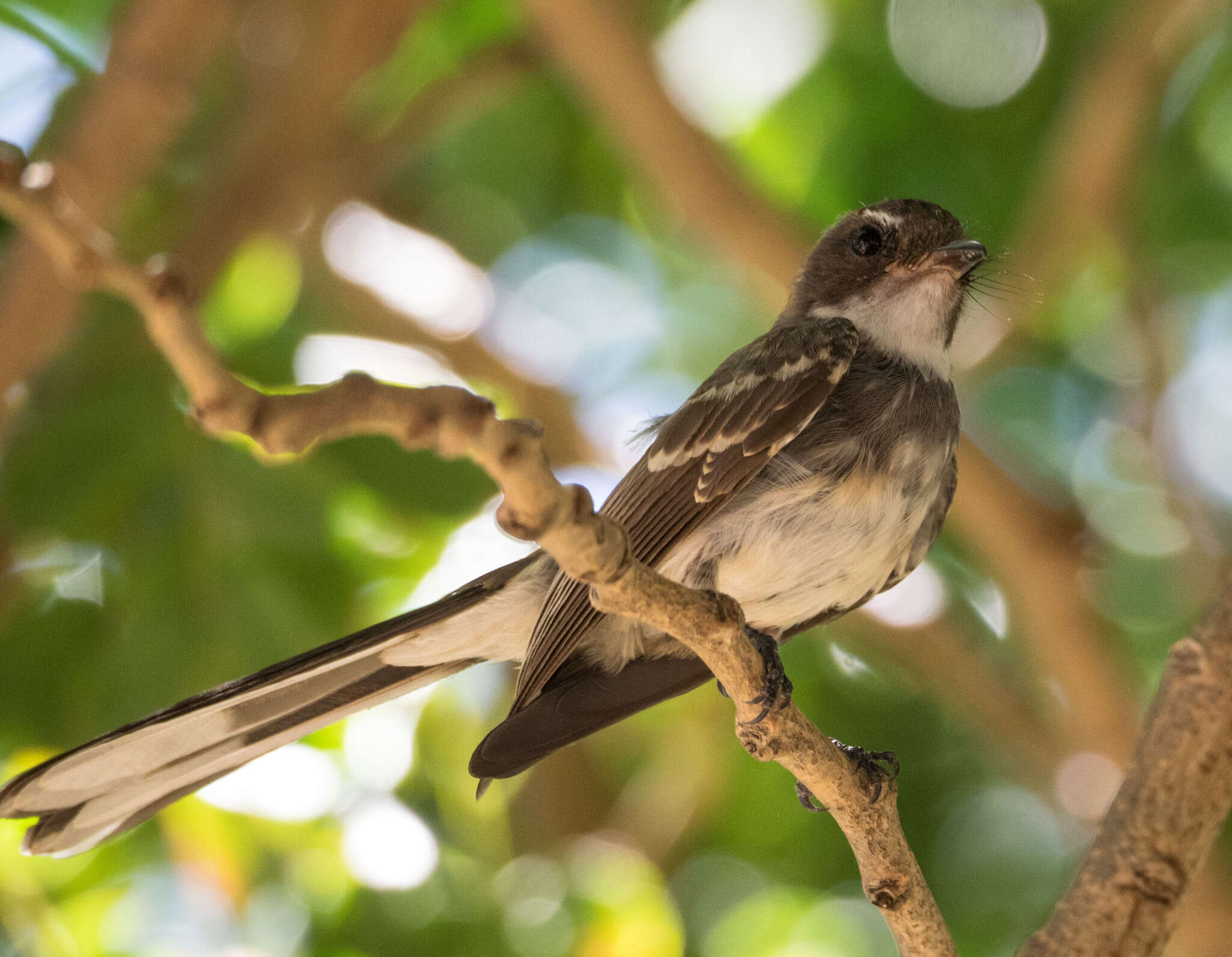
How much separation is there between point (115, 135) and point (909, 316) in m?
2.22

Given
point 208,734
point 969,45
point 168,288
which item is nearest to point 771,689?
point 208,734

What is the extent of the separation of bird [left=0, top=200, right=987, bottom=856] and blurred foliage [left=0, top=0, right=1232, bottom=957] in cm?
84

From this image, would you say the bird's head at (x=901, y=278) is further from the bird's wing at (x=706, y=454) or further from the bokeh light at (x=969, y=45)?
the bokeh light at (x=969, y=45)

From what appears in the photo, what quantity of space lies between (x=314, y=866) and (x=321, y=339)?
1.73 meters

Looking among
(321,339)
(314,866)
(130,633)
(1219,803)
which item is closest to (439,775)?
(314,866)

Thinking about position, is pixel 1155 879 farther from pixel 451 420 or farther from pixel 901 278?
pixel 451 420

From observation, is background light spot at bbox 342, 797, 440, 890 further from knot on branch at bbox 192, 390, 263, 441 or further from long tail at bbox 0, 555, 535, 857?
knot on branch at bbox 192, 390, 263, 441

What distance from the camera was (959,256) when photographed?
11.2 feet

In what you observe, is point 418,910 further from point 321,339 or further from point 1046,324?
point 1046,324

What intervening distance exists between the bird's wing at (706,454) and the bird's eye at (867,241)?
2.09ft

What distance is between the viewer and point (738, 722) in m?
2.33

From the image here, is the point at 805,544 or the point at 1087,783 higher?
the point at 805,544

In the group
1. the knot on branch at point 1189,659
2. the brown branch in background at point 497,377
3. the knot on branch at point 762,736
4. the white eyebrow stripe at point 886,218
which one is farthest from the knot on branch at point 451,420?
the brown branch in background at point 497,377

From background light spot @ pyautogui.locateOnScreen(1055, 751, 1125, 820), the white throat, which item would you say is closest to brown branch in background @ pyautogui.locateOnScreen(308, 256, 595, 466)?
the white throat
